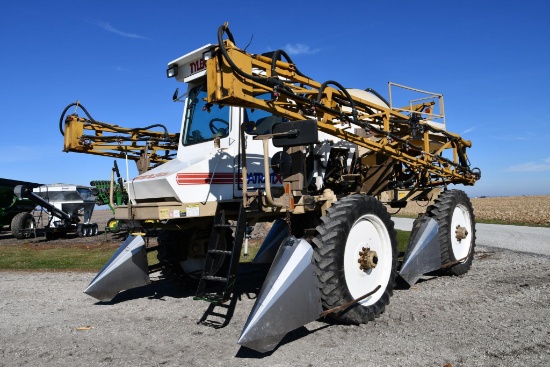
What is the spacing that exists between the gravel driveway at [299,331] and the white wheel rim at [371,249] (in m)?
0.39

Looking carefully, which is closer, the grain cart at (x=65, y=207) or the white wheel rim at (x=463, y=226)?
the white wheel rim at (x=463, y=226)

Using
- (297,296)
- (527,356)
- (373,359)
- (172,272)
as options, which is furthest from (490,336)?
(172,272)

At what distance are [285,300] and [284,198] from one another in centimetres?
139

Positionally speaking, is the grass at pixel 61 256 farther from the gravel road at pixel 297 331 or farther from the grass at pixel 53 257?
the gravel road at pixel 297 331

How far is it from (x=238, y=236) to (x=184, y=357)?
144 cm

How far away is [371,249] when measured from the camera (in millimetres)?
6113

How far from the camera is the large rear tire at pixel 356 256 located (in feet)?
17.1

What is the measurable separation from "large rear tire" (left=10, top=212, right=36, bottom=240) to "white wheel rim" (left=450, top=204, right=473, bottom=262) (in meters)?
A: 18.3

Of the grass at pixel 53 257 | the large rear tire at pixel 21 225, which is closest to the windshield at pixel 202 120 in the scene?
the grass at pixel 53 257

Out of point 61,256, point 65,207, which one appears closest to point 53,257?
point 61,256

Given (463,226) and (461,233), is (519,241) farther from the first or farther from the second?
(461,233)

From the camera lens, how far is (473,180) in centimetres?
992

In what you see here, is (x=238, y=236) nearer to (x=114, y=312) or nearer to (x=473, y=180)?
(x=114, y=312)

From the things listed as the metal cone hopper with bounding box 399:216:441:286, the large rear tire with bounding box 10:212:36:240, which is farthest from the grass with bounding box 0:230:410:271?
the metal cone hopper with bounding box 399:216:441:286
